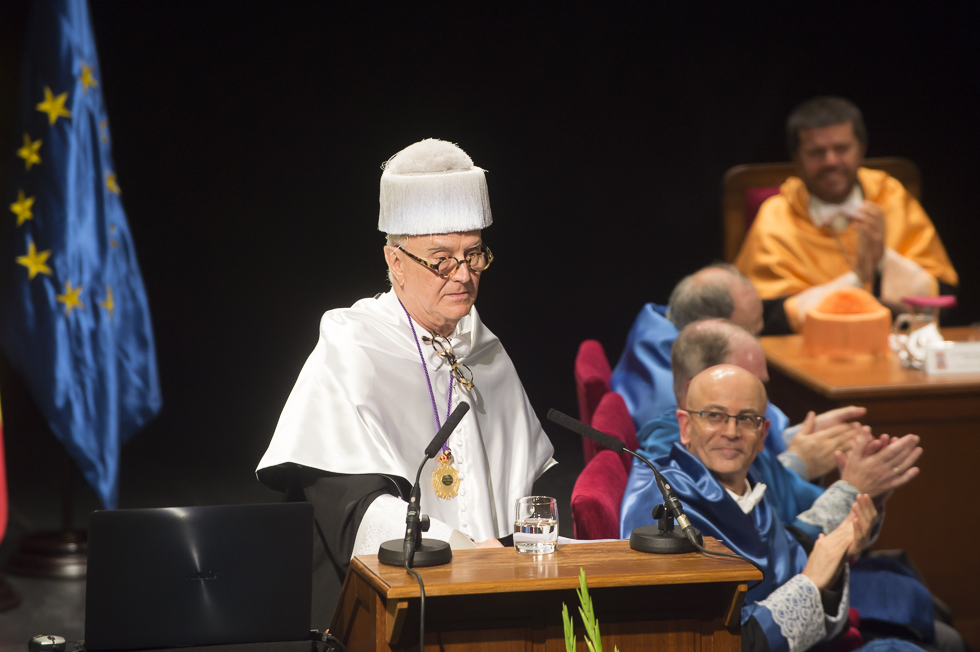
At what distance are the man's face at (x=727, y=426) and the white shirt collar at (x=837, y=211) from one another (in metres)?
3.46

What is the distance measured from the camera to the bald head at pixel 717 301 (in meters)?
4.34

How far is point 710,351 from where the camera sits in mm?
3412

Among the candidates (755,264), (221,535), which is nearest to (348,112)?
(221,535)

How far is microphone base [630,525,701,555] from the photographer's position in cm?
196

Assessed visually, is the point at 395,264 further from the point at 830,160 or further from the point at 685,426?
the point at 830,160

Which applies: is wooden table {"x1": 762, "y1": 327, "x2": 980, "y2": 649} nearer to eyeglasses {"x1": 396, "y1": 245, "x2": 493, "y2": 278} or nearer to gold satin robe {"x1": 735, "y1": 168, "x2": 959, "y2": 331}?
gold satin robe {"x1": 735, "y1": 168, "x2": 959, "y2": 331}

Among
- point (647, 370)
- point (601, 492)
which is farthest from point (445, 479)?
point (647, 370)

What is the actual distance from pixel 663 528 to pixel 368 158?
2006 mm

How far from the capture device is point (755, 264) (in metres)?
5.96

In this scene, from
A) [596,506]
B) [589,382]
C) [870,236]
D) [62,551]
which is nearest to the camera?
[596,506]

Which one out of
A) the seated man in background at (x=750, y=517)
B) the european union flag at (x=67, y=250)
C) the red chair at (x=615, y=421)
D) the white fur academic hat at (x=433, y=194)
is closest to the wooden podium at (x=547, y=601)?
the seated man in background at (x=750, y=517)

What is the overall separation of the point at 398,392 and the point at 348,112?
62.9 inches

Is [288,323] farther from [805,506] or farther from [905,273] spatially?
[905,273]

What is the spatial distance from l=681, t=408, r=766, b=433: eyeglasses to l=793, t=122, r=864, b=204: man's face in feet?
11.5
